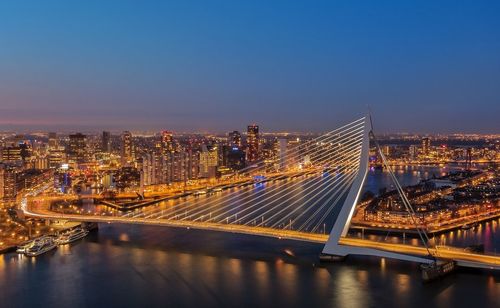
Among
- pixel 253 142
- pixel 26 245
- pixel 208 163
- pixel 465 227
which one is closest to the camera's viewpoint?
pixel 26 245

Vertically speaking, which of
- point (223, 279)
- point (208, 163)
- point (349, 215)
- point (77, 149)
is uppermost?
point (77, 149)

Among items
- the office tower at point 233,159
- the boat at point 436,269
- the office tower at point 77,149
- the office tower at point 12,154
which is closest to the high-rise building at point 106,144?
the office tower at point 77,149

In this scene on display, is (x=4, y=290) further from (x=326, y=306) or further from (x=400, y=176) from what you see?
(x=400, y=176)

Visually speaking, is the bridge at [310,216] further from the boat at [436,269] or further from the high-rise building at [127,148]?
the high-rise building at [127,148]

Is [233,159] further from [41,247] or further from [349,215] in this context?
[349,215]

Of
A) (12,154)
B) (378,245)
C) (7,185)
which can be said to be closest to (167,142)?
(12,154)

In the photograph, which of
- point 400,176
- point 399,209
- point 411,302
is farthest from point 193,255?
point 400,176
